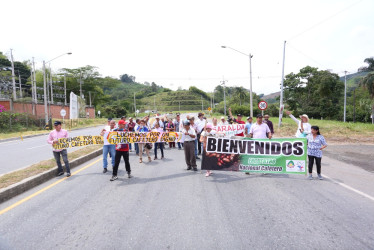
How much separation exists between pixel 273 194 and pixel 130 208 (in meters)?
3.07

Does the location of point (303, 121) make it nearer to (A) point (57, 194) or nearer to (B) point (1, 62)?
(A) point (57, 194)

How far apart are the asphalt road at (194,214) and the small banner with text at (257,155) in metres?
0.32

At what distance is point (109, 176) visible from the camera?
23.7ft

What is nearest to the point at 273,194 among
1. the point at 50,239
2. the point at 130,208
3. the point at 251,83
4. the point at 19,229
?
the point at 130,208

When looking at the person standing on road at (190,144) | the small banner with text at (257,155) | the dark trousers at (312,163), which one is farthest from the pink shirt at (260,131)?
the person standing on road at (190,144)

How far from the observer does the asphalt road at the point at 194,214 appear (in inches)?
135

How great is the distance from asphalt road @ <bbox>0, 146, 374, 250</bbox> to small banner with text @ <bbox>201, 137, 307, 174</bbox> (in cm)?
32

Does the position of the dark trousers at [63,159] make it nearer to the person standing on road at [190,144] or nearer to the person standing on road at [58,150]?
the person standing on road at [58,150]

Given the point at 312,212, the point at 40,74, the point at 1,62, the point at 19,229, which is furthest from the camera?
the point at 40,74

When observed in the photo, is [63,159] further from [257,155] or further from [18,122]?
[18,122]

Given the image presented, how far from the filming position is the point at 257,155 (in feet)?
22.9

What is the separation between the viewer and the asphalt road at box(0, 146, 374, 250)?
3430mm

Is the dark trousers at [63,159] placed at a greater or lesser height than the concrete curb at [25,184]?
greater

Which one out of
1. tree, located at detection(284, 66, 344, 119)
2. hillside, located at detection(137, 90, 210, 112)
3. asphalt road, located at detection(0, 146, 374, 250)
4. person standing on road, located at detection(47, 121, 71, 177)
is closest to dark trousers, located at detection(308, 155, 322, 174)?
asphalt road, located at detection(0, 146, 374, 250)
